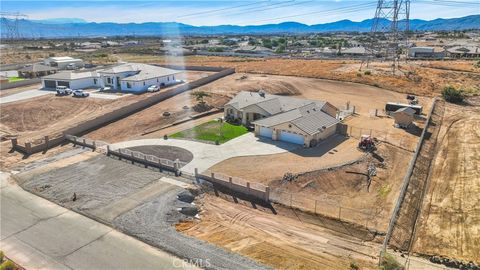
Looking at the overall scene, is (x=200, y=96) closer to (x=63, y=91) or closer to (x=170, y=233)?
(x=63, y=91)

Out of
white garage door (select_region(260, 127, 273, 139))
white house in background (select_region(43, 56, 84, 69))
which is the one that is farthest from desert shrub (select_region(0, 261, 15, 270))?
white house in background (select_region(43, 56, 84, 69))

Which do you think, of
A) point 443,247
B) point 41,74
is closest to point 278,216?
point 443,247

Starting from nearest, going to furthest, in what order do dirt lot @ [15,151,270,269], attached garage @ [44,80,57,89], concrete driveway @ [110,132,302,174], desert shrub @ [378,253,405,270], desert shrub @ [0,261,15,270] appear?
1. desert shrub @ [378,253,405,270]
2. desert shrub @ [0,261,15,270]
3. dirt lot @ [15,151,270,269]
4. concrete driveway @ [110,132,302,174]
5. attached garage @ [44,80,57,89]

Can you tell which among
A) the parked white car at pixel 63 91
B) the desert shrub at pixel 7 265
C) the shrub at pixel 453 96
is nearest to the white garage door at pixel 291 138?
the desert shrub at pixel 7 265

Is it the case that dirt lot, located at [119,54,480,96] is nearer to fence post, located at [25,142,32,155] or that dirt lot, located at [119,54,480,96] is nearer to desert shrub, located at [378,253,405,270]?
desert shrub, located at [378,253,405,270]

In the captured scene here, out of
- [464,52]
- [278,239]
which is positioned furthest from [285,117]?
[464,52]
